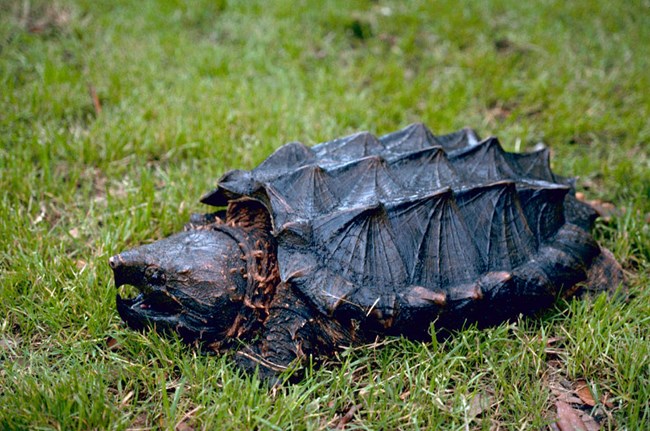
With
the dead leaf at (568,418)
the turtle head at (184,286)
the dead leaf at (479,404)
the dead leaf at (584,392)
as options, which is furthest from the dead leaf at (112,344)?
the dead leaf at (584,392)

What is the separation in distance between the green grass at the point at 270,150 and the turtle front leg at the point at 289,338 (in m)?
0.09

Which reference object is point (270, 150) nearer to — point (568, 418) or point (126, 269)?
point (126, 269)

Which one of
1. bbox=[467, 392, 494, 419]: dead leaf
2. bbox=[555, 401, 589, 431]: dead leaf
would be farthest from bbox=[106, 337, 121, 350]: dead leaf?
bbox=[555, 401, 589, 431]: dead leaf

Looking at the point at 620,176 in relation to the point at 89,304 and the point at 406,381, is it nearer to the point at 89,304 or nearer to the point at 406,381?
the point at 406,381

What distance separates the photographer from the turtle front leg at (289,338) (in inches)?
89.0

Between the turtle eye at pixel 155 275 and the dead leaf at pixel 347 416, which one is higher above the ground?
the turtle eye at pixel 155 275

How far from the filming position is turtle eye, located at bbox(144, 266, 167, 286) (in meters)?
2.20

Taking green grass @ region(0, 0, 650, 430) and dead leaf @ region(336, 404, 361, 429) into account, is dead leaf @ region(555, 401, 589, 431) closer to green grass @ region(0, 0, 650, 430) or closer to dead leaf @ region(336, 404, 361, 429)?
green grass @ region(0, 0, 650, 430)

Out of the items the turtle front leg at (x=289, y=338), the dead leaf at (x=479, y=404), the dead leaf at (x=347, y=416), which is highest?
the turtle front leg at (x=289, y=338)

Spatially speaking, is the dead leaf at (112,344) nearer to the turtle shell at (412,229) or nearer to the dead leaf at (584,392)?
the turtle shell at (412,229)

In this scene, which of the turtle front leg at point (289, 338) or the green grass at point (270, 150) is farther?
the turtle front leg at point (289, 338)

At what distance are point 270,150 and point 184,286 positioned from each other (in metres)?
1.54

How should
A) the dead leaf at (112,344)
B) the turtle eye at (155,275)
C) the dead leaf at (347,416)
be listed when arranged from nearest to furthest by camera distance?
the dead leaf at (347,416) < the turtle eye at (155,275) < the dead leaf at (112,344)

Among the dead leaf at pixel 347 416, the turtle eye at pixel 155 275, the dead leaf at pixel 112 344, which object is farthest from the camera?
the dead leaf at pixel 112 344
